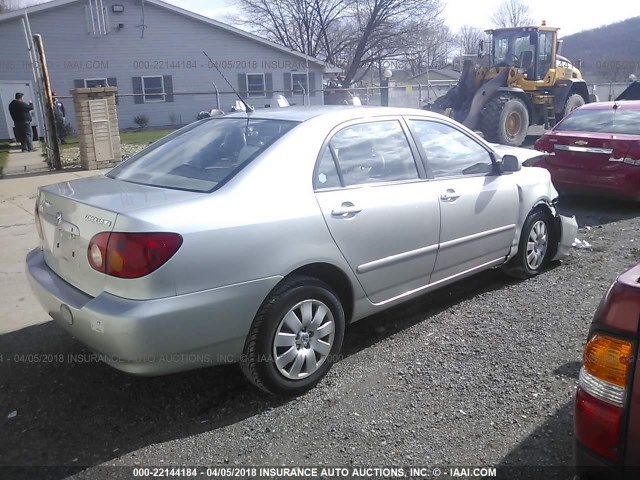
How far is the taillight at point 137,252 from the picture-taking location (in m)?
2.65

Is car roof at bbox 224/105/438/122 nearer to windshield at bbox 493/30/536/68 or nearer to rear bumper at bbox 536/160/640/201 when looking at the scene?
rear bumper at bbox 536/160/640/201

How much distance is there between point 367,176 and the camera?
3672mm

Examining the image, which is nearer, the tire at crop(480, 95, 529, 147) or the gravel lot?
the gravel lot

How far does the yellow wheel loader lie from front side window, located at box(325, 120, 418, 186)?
10407mm

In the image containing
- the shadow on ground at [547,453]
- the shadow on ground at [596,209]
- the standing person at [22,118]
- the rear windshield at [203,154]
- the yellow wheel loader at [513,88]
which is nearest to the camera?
the shadow on ground at [547,453]

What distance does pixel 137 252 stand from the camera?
2654mm

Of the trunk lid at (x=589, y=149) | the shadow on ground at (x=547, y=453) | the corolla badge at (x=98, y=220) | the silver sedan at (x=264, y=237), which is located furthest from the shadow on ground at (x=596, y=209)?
the corolla badge at (x=98, y=220)

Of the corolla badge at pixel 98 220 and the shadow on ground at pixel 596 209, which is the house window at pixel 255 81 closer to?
the shadow on ground at pixel 596 209

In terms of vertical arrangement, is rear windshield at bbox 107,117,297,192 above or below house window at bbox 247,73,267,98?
below

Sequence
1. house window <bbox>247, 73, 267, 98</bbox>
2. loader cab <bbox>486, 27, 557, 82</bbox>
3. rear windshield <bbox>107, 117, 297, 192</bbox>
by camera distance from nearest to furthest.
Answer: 1. rear windshield <bbox>107, 117, 297, 192</bbox>
2. loader cab <bbox>486, 27, 557, 82</bbox>
3. house window <bbox>247, 73, 267, 98</bbox>

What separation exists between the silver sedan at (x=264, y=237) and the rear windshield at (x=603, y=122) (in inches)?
168

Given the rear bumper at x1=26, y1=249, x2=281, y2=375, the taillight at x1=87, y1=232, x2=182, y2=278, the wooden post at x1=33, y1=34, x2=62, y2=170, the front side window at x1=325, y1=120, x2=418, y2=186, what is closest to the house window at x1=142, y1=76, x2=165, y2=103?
the wooden post at x1=33, y1=34, x2=62, y2=170

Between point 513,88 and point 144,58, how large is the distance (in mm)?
16950

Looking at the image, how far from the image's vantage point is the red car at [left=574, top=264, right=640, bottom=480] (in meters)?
1.77
